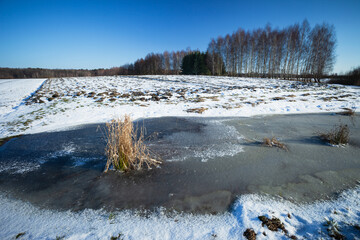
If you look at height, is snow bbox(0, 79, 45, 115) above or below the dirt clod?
above

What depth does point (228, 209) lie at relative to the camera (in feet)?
5.99

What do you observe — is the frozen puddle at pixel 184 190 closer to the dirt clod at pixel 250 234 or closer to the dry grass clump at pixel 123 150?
the dirt clod at pixel 250 234

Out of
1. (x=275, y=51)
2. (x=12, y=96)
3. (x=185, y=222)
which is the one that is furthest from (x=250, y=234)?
(x=275, y=51)

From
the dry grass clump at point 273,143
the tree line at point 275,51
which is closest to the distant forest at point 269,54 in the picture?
the tree line at point 275,51

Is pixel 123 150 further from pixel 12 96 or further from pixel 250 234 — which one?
pixel 12 96

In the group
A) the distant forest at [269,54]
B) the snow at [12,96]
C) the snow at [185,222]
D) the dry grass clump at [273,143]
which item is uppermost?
the distant forest at [269,54]

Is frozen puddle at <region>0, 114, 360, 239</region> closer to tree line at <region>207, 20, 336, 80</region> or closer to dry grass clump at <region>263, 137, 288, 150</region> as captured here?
dry grass clump at <region>263, 137, 288, 150</region>

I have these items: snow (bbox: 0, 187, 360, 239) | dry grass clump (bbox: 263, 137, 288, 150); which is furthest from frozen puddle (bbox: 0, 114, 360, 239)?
dry grass clump (bbox: 263, 137, 288, 150)

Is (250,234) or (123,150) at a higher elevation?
(123,150)

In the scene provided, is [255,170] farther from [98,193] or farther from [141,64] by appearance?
[141,64]

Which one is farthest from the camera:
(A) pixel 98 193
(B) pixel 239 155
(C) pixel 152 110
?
(C) pixel 152 110

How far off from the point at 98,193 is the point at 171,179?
1.00 meters

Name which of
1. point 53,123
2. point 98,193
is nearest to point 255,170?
point 98,193

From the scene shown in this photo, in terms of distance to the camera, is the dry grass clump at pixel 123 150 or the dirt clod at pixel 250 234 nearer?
the dirt clod at pixel 250 234
